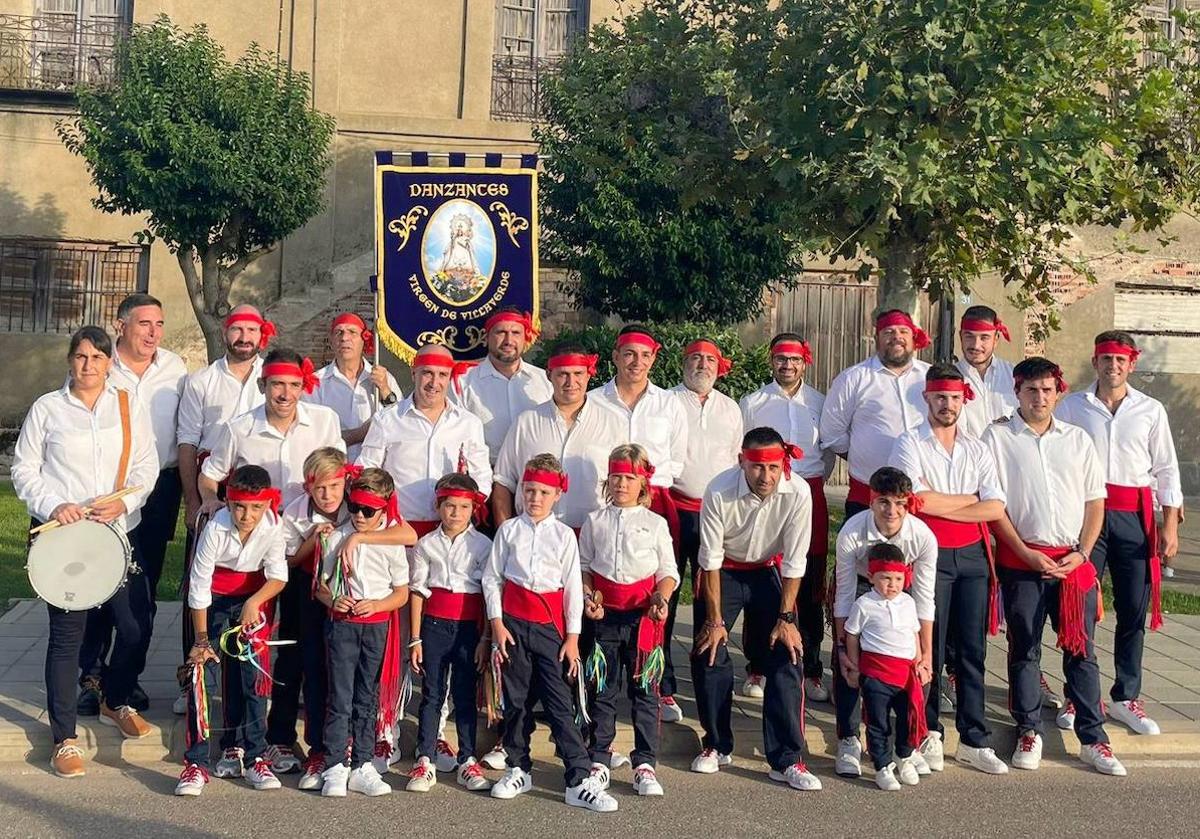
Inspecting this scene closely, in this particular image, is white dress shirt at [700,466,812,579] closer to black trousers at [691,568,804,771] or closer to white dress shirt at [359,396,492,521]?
black trousers at [691,568,804,771]

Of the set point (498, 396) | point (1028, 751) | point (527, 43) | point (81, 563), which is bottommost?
point (1028, 751)

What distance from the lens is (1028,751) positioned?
22.3ft

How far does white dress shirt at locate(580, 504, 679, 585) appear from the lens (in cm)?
643

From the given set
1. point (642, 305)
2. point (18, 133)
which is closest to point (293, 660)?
point (642, 305)

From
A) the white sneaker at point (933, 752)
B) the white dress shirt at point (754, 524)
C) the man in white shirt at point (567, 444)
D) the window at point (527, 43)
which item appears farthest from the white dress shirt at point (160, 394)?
the window at point (527, 43)

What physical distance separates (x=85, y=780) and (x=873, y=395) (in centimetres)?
432

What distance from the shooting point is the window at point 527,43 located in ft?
64.7

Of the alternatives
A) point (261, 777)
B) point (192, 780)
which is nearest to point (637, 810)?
point (261, 777)

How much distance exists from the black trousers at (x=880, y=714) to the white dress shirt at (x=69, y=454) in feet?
11.6

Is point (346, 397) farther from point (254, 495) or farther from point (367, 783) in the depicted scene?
point (367, 783)

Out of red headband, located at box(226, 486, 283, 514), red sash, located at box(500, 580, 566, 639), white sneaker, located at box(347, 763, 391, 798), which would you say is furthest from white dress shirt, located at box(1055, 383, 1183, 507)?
red headband, located at box(226, 486, 283, 514)

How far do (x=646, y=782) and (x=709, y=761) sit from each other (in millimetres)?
513

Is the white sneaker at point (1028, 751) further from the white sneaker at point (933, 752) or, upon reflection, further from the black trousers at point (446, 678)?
the black trousers at point (446, 678)

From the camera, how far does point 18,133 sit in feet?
60.7
